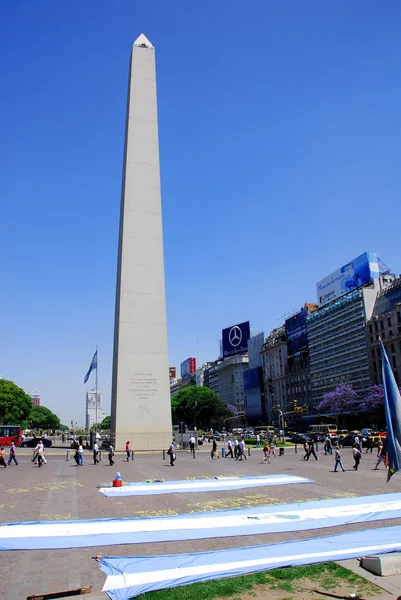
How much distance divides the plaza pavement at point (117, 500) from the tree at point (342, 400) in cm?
4717

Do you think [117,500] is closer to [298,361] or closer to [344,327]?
[344,327]

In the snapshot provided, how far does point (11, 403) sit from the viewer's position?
86.4 meters

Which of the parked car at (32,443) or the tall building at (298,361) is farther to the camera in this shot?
the tall building at (298,361)

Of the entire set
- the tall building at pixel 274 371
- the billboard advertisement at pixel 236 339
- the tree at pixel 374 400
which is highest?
the billboard advertisement at pixel 236 339

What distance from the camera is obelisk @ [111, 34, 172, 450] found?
1490 inches

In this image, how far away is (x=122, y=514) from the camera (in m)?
12.9

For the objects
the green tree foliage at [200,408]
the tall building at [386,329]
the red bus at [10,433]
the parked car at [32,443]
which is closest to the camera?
the parked car at [32,443]

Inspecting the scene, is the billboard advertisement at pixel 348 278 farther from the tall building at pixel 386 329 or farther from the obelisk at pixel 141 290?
the obelisk at pixel 141 290

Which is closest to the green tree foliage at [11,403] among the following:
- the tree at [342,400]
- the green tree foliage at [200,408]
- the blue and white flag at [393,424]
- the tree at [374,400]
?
the green tree foliage at [200,408]

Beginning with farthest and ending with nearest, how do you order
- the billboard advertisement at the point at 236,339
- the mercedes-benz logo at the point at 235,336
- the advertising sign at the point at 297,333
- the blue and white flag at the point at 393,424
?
the mercedes-benz logo at the point at 235,336 → the billboard advertisement at the point at 236,339 → the advertising sign at the point at 297,333 → the blue and white flag at the point at 393,424

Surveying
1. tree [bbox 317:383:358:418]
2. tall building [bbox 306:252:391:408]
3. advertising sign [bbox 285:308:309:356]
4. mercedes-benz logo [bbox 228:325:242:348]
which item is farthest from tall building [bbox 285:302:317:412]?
mercedes-benz logo [bbox 228:325:242:348]

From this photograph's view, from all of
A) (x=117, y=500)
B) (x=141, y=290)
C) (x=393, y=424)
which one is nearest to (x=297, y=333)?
(x=141, y=290)

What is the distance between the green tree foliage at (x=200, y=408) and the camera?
113838 millimetres

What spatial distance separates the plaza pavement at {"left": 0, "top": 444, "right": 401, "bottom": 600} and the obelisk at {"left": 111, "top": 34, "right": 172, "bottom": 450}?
5.89 m
